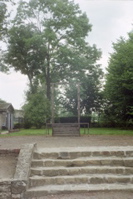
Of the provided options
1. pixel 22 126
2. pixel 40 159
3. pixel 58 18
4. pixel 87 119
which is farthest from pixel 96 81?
pixel 40 159

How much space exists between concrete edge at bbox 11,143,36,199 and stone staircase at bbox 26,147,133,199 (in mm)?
248

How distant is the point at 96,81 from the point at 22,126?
13.5 m

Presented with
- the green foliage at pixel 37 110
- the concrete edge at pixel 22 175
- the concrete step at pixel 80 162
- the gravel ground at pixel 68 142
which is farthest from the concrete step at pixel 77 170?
the green foliage at pixel 37 110

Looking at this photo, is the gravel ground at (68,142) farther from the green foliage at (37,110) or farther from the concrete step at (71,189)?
the green foliage at (37,110)

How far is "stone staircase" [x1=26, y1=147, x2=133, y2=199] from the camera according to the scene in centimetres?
548

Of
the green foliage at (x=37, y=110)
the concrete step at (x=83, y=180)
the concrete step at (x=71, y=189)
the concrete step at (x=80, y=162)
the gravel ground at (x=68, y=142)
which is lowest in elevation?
the concrete step at (x=71, y=189)

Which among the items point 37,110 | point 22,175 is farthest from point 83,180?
point 37,110

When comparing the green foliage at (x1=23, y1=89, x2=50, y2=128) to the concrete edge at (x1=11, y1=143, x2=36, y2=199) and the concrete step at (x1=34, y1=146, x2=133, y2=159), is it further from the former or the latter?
the concrete edge at (x1=11, y1=143, x2=36, y2=199)

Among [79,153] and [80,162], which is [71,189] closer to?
[80,162]

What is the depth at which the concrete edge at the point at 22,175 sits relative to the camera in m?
5.14

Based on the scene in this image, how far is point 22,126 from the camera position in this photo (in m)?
33.4

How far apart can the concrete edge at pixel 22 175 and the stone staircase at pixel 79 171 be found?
0.25m

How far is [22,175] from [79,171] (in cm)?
155

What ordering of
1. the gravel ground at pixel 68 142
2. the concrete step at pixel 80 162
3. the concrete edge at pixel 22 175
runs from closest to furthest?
the concrete edge at pixel 22 175
the concrete step at pixel 80 162
the gravel ground at pixel 68 142
